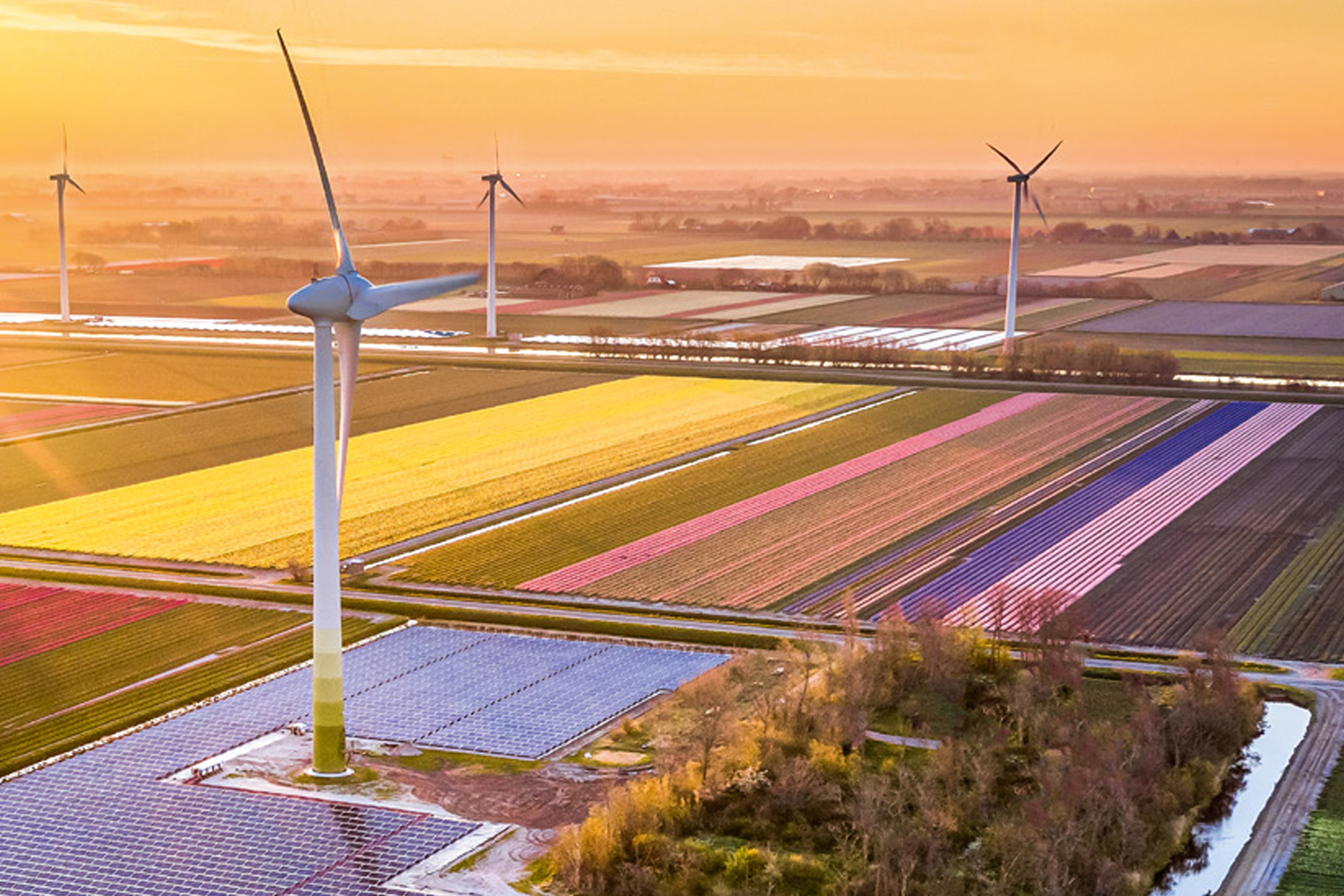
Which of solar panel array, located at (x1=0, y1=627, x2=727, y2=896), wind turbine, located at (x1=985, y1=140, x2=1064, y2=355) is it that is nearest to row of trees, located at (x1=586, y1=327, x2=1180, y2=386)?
wind turbine, located at (x1=985, y1=140, x2=1064, y2=355)

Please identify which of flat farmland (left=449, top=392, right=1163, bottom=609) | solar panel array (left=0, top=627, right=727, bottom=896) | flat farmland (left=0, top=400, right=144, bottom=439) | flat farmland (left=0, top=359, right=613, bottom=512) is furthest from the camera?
flat farmland (left=0, top=400, right=144, bottom=439)

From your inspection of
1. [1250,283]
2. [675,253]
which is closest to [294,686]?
[1250,283]

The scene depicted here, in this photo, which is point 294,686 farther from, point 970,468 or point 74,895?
point 970,468

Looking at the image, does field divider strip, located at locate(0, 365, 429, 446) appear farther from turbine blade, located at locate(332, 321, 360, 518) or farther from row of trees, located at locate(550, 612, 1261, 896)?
row of trees, located at locate(550, 612, 1261, 896)

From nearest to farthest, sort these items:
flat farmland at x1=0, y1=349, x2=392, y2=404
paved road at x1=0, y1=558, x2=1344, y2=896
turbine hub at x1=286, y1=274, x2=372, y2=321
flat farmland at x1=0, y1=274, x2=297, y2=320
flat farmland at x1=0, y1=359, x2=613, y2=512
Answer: paved road at x1=0, y1=558, x2=1344, y2=896 → turbine hub at x1=286, y1=274, x2=372, y2=321 → flat farmland at x1=0, y1=359, x2=613, y2=512 → flat farmland at x1=0, y1=349, x2=392, y2=404 → flat farmland at x1=0, y1=274, x2=297, y2=320

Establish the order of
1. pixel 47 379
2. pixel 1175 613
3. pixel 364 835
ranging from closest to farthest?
pixel 364 835 < pixel 1175 613 < pixel 47 379

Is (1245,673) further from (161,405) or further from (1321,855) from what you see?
(161,405)

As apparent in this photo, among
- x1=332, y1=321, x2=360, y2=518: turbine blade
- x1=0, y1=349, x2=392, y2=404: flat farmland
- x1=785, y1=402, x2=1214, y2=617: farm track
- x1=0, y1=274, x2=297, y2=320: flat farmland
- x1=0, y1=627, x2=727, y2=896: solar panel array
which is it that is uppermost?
x1=332, y1=321, x2=360, y2=518: turbine blade
